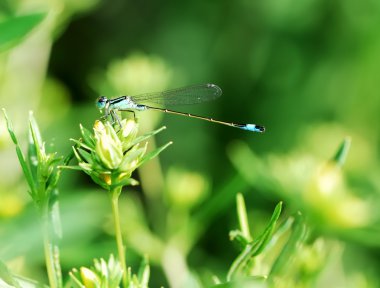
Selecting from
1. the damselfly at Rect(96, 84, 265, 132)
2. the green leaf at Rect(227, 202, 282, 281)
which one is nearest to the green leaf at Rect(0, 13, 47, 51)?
the green leaf at Rect(227, 202, 282, 281)

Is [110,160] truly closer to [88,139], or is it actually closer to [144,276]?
[88,139]

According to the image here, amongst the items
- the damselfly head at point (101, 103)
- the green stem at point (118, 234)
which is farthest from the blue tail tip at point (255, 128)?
the green stem at point (118, 234)

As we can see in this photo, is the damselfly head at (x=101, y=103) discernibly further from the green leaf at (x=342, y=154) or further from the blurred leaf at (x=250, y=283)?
the blurred leaf at (x=250, y=283)

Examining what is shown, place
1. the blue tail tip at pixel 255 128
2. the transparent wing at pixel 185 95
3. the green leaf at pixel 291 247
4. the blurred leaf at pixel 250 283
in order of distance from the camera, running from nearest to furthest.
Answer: the blurred leaf at pixel 250 283 → the green leaf at pixel 291 247 → the blue tail tip at pixel 255 128 → the transparent wing at pixel 185 95

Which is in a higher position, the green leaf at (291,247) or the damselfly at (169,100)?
the damselfly at (169,100)

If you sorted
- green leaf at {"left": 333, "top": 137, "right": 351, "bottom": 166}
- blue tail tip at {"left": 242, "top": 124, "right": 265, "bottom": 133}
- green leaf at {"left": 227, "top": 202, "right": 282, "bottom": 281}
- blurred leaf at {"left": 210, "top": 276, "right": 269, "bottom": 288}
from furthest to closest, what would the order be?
blue tail tip at {"left": 242, "top": 124, "right": 265, "bottom": 133}
green leaf at {"left": 333, "top": 137, "right": 351, "bottom": 166}
green leaf at {"left": 227, "top": 202, "right": 282, "bottom": 281}
blurred leaf at {"left": 210, "top": 276, "right": 269, "bottom": 288}

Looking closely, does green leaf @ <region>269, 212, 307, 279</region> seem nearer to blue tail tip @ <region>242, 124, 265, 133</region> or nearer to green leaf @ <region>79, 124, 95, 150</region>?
green leaf @ <region>79, 124, 95, 150</region>
